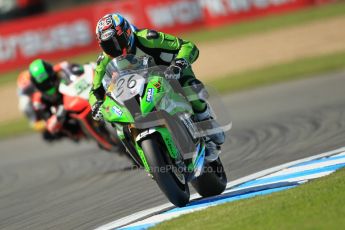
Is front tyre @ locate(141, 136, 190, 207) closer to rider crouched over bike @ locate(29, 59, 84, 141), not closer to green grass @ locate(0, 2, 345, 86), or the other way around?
rider crouched over bike @ locate(29, 59, 84, 141)

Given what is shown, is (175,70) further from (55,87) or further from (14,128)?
(14,128)

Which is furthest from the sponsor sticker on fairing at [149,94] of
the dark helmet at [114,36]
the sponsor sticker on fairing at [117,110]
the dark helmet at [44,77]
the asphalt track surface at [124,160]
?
the dark helmet at [44,77]

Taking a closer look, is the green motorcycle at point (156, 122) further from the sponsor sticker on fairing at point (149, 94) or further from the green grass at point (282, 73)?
the green grass at point (282, 73)

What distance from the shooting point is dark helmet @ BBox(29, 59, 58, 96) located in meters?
12.2

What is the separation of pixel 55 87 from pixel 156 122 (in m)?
5.65

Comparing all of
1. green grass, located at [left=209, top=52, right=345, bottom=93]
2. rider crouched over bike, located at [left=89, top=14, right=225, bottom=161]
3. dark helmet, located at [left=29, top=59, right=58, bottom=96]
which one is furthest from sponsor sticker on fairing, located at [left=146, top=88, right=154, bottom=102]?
green grass, located at [left=209, top=52, right=345, bottom=93]

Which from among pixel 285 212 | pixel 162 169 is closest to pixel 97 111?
pixel 162 169

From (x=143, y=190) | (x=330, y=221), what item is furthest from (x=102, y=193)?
(x=330, y=221)

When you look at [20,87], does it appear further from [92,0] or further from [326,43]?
[92,0]

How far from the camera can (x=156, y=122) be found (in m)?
7.04

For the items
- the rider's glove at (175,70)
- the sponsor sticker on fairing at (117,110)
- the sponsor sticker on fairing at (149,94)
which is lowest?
the sponsor sticker on fairing at (117,110)

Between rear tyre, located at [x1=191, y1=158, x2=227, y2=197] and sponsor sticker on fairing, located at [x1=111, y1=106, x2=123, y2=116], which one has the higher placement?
sponsor sticker on fairing, located at [x1=111, y1=106, x2=123, y2=116]

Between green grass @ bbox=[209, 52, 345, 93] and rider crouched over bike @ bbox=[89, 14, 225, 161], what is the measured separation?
10.4m

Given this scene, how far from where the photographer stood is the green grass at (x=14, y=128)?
18672 millimetres
